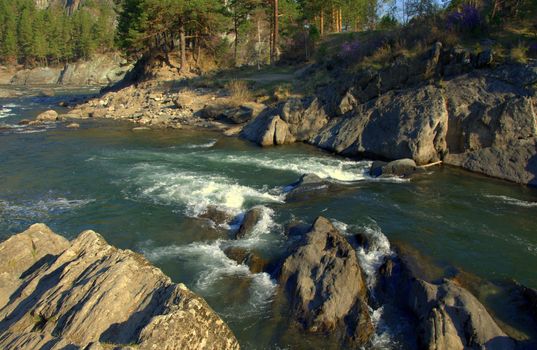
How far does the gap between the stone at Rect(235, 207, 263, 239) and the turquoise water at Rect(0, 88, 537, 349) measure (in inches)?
12.6

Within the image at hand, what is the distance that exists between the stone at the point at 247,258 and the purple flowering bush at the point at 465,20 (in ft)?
69.2

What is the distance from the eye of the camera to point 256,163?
21.5 metres

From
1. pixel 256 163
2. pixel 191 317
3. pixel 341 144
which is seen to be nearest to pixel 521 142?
pixel 341 144

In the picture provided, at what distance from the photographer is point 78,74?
92.0m

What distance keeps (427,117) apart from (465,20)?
28.5 feet

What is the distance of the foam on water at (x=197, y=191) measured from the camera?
15.6 metres

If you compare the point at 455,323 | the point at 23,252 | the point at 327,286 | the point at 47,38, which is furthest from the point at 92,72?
the point at 455,323

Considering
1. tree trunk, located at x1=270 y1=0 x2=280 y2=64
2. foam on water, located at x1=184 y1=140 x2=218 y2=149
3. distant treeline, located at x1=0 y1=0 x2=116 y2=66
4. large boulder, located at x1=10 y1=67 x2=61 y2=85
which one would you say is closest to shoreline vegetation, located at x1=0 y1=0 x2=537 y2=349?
tree trunk, located at x1=270 y1=0 x2=280 y2=64

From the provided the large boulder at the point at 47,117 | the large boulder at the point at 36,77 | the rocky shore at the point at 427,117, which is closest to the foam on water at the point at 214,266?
the rocky shore at the point at 427,117

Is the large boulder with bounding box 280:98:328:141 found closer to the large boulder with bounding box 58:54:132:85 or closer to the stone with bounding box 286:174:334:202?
the stone with bounding box 286:174:334:202

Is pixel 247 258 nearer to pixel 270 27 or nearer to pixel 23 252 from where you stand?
pixel 23 252

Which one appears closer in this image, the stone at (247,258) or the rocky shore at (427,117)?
the stone at (247,258)

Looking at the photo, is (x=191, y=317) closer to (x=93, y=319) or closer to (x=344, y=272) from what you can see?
(x=93, y=319)

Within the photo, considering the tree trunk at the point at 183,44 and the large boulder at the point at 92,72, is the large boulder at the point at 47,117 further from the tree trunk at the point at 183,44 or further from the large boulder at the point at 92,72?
the large boulder at the point at 92,72
